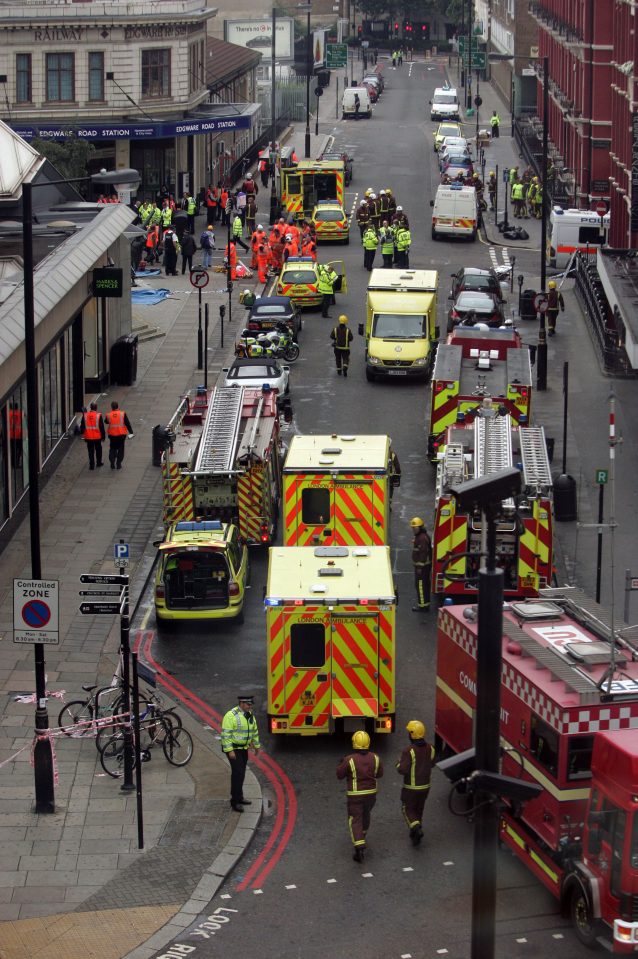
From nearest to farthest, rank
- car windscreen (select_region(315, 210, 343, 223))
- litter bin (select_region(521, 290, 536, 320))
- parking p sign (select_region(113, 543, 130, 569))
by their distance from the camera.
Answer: parking p sign (select_region(113, 543, 130, 569)), litter bin (select_region(521, 290, 536, 320)), car windscreen (select_region(315, 210, 343, 223))

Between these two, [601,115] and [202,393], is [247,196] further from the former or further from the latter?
[202,393]

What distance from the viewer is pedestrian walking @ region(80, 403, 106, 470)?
36750 mm

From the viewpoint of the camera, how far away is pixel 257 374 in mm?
41188

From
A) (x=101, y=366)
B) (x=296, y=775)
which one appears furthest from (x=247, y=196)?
(x=296, y=775)

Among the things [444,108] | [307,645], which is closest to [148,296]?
[307,645]

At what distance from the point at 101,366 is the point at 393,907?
88.7ft

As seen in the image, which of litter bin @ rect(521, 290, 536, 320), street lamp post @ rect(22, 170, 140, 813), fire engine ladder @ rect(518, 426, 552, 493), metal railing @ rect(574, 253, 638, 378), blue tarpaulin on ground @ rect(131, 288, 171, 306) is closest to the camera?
street lamp post @ rect(22, 170, 140, 813)

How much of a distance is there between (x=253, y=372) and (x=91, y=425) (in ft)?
18.9

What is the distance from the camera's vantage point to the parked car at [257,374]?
1599 inches

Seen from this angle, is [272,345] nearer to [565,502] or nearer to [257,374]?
[257,374]

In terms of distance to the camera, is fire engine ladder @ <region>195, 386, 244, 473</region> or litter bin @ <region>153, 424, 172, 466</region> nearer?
fire engine ladder @ <region>195, 386, 244, 473</region>

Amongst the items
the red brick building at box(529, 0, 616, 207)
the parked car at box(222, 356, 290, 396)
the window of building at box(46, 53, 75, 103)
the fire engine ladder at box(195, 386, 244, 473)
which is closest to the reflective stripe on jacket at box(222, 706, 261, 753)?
the fire engine ladder at box(195, 386, 244, 473)

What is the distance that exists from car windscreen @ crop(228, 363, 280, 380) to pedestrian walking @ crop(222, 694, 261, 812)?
19.8 meters

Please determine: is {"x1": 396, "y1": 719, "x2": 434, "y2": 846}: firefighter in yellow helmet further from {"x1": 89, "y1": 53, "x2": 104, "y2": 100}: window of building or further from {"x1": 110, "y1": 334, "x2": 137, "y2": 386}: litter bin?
{"x1": 89, "y1": 53, "x2": 104, "y2": 100}: window of building
